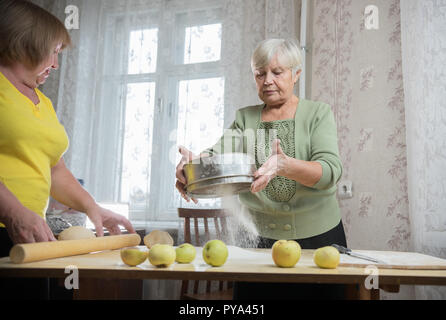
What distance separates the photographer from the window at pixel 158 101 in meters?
2.92

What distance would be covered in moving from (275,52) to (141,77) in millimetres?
2036

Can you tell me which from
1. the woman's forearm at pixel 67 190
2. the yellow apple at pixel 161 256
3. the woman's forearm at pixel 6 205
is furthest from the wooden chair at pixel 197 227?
the woman's forearm at pixel 6 205

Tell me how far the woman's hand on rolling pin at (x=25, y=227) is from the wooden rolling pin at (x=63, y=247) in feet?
0.09

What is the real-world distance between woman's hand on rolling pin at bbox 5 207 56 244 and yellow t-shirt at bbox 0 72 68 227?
9 centimetres

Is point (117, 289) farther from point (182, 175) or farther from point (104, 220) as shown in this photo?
point (182, 175)

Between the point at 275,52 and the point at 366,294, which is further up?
the point at 275,52

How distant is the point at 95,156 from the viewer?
315 centimetres

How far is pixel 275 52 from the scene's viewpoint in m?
1.32

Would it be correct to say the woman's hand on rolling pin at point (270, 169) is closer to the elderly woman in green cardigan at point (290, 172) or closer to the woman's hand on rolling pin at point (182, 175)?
the elderly woman in green cardigan at point (290, 172)

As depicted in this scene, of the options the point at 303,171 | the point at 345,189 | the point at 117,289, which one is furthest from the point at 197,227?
the point at 303,171

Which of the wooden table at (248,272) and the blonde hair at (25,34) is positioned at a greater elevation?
the blonde hair at (25,34)

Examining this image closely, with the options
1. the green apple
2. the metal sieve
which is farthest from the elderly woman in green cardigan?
the green apple

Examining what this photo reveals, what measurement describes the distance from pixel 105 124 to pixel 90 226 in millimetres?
1068

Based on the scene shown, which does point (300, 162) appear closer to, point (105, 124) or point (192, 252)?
point (192, 252)
